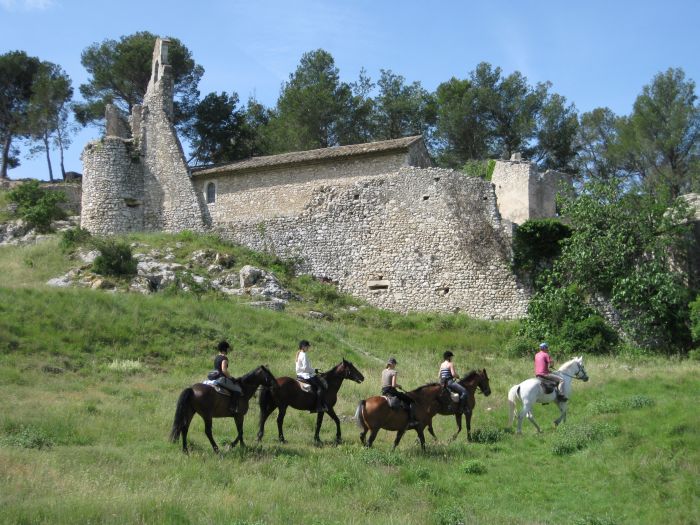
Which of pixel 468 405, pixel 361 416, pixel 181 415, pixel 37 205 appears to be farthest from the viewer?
pixel 37 205

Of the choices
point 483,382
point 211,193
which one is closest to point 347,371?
point 483,382

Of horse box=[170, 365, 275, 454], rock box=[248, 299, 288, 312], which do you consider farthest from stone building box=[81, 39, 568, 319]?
horse box=[170, 365, 275, 454]

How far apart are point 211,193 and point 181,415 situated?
22.8 metres

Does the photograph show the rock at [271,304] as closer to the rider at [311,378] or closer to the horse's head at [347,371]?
the rider at [311,378]

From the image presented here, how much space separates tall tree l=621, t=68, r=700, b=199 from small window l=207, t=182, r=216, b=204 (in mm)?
21411

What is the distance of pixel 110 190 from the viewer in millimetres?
33906

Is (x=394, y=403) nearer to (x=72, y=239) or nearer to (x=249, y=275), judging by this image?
(x=249, y=275)

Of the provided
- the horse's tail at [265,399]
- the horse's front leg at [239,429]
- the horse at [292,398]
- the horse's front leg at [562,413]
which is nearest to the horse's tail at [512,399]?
the horse's front leg at [562,413]

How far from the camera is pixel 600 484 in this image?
11.9 metres

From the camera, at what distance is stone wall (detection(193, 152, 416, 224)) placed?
3084 centimetres

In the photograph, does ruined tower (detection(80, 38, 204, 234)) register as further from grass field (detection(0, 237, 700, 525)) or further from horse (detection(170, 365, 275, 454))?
horse (detection(170, 365, 275, 454))

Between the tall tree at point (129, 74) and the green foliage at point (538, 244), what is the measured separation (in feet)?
84.0

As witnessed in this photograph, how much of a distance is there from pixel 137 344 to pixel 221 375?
7788mm

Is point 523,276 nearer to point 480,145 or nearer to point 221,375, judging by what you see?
point 221,375
